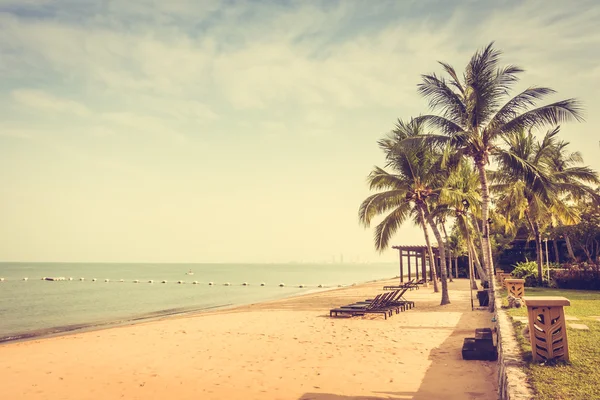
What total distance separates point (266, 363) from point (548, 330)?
569 centimetres

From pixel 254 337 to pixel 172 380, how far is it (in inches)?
178

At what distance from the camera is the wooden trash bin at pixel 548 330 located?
17.4 ft

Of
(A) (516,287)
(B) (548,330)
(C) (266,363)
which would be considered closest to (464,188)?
(A) (516,287)

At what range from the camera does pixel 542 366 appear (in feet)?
16.8

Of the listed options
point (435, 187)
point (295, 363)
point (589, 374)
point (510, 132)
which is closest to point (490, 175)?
point (435, 187)

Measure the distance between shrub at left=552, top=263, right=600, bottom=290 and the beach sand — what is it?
769cm

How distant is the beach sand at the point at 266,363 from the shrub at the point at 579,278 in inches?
303

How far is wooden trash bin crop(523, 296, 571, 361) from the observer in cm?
529

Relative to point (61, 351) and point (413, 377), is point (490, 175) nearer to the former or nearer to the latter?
point (413, 377)

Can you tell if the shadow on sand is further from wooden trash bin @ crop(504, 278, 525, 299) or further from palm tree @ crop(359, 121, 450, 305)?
palm tree @ crop(359, 121, 450, 305)

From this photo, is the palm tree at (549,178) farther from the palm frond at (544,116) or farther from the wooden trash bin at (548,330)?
the wooden trash bin at (548,330)

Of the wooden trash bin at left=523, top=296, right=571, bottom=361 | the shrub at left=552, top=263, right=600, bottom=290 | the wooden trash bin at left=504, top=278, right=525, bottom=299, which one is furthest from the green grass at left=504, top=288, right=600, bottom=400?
the shrub at left=552, top=263, right=600, bottom=290

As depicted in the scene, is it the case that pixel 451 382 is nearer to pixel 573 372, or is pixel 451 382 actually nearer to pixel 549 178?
pixel 573 372

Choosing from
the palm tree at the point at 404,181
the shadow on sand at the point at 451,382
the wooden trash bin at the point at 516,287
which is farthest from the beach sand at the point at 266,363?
the palm tree at the point at 404,181
